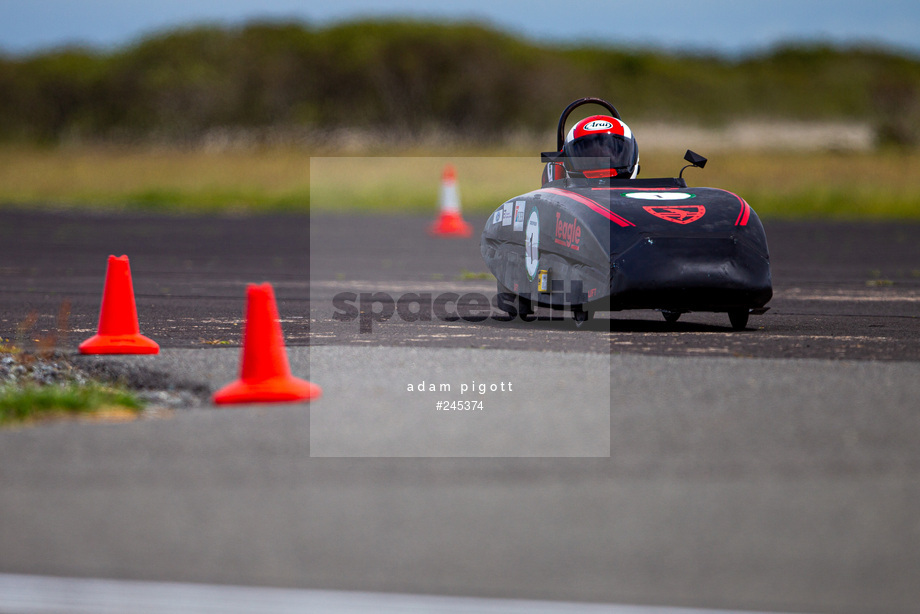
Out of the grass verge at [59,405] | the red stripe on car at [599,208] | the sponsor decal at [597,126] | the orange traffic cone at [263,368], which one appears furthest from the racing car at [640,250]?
the grass verge at [59,405]

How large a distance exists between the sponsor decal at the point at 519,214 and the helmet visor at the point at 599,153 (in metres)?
0.59

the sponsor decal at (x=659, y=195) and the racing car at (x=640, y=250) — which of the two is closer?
the racing car at (x=640, y=250)

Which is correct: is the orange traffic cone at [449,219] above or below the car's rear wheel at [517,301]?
above

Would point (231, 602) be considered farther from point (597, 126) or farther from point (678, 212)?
point (597, 126)

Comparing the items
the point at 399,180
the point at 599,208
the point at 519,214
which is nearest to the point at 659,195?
the point at 599,208

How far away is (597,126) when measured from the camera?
9.76m

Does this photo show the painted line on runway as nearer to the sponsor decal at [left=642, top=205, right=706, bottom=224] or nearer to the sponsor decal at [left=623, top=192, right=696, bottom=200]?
the sponsor decal at [left=642, top=205, right=706, bottom=224]

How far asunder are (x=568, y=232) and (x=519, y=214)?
0.90 meters

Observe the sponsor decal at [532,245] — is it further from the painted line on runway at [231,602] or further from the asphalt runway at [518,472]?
the painted line on runway at [231,602]

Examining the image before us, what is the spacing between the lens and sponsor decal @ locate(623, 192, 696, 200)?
8789mm

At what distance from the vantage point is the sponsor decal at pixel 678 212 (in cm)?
848

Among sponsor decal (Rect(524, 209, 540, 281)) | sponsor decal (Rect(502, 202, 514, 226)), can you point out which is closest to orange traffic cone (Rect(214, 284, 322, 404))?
sponsor decal (Rect(524, 209, 540, 281))

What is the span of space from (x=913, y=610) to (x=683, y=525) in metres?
0.89

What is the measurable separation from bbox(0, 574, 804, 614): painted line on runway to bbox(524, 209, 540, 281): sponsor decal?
18.0 feet
